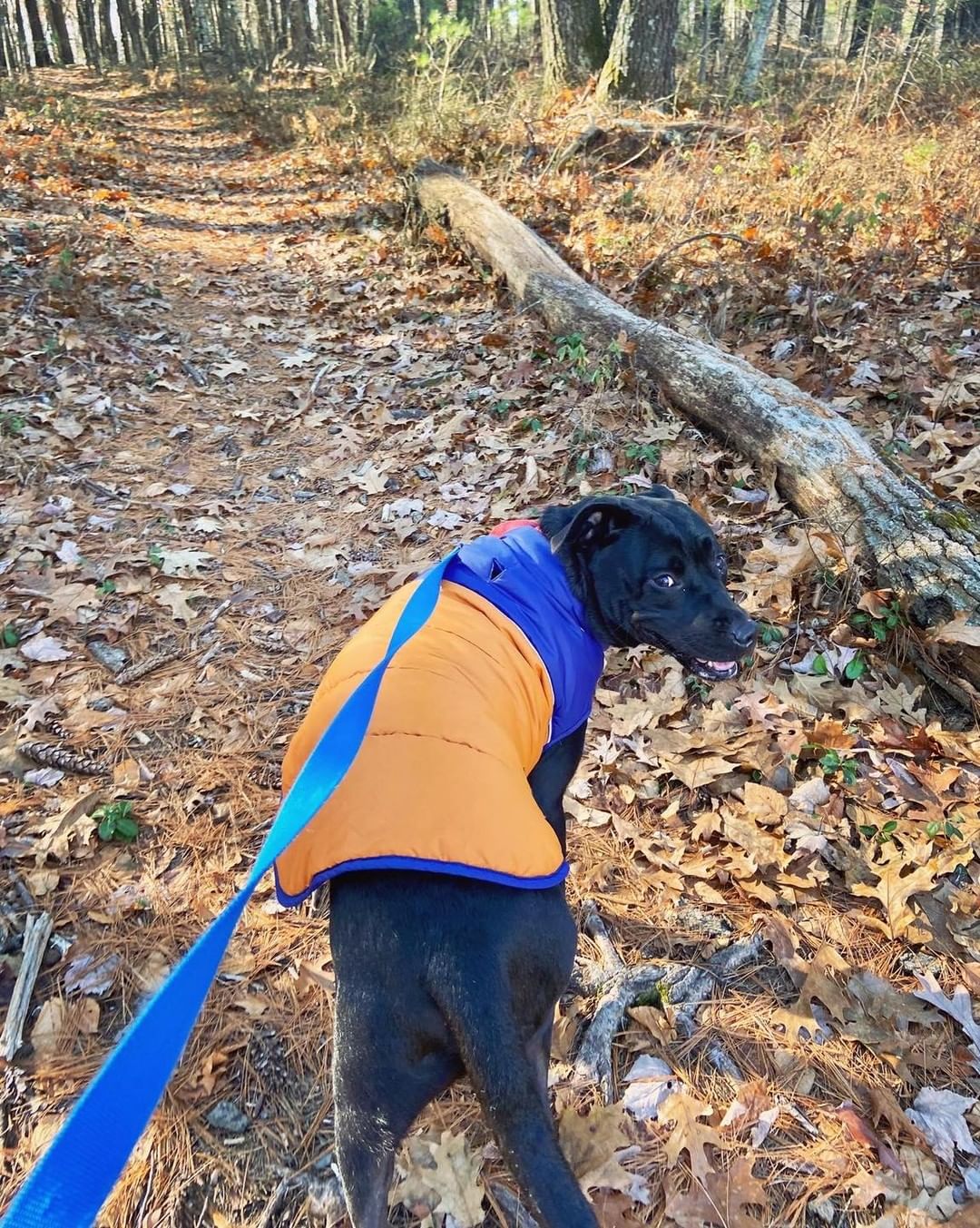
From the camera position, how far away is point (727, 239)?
24.7ft

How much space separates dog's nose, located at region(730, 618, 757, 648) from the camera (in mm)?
3328

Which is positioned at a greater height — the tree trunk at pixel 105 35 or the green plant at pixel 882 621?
the tree trunk at pixel 105 35

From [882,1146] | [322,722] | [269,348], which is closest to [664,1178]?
[882,1146]

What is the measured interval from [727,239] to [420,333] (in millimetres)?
3155

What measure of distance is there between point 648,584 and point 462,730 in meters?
1.44

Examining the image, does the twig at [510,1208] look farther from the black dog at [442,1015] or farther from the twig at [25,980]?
the twig at [25,980]

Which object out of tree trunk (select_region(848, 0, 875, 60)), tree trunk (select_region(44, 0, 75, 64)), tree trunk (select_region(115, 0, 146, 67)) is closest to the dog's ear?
tree trunk (select_region(848, 0, 875, 60))

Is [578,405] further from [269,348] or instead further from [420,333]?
[269,348]

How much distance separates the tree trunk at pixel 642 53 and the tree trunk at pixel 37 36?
2656 centimetres

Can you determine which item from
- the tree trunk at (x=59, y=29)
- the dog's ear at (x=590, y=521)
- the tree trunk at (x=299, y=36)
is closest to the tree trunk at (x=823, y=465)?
the dog's ear at (x=590, y=521)

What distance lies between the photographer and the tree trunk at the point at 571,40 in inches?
464

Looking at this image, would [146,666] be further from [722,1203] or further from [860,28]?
[860,28]

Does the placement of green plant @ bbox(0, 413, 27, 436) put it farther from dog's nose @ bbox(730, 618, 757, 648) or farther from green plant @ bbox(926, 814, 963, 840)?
green plant @ bbox(926, 814, 963, 840)

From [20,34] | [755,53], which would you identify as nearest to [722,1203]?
[755,53]
